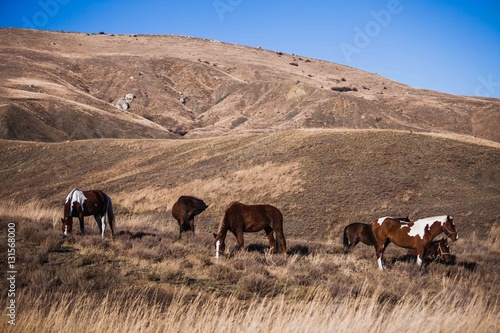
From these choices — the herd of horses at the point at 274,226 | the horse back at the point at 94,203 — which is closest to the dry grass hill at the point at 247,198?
the herd of horses at the point at 274,226

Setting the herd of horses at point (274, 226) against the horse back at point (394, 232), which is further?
the horse back at point (394, 232)

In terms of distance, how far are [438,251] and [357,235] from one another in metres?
3.04

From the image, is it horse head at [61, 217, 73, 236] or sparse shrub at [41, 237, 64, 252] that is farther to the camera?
horse head at [61, 217, 73, 236]

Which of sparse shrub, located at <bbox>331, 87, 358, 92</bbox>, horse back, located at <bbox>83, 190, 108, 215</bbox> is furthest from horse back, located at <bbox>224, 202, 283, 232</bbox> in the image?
sparse shrub, located at <bbox>331, 87, 358, 92</bbox>

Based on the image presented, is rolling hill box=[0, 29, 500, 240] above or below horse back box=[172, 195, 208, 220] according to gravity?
above

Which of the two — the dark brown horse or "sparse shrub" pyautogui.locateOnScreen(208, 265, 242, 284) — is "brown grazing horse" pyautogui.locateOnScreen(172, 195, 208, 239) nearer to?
the dark brown horse

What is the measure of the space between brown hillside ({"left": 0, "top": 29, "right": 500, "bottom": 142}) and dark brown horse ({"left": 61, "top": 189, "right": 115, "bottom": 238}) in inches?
2481

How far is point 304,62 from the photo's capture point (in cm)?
17525

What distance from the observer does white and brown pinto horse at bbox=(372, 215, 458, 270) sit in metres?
11.5

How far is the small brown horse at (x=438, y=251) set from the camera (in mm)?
12711

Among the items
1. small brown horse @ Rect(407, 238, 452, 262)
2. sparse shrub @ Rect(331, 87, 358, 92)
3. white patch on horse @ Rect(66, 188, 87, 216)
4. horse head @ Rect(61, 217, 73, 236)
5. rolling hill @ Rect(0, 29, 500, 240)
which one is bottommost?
small brown horse @ Rect(407, 238, 452, 262)

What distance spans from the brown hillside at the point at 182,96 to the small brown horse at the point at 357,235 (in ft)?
204

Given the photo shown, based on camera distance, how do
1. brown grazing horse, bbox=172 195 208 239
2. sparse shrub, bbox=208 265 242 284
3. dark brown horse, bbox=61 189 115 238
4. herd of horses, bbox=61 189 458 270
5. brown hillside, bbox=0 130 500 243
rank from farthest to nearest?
brown hillside, bbox=0 130 500 243 → brown grazing horse, bbox=172 195 208 239 → dark brown horse, bbox=61 189 115 238 → herd of horses, bbox=61 189 458 270 → sparse shrub, bbox=208 265 242 284

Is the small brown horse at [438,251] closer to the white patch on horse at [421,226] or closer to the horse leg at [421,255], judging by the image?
the horse leg at [421,255]
